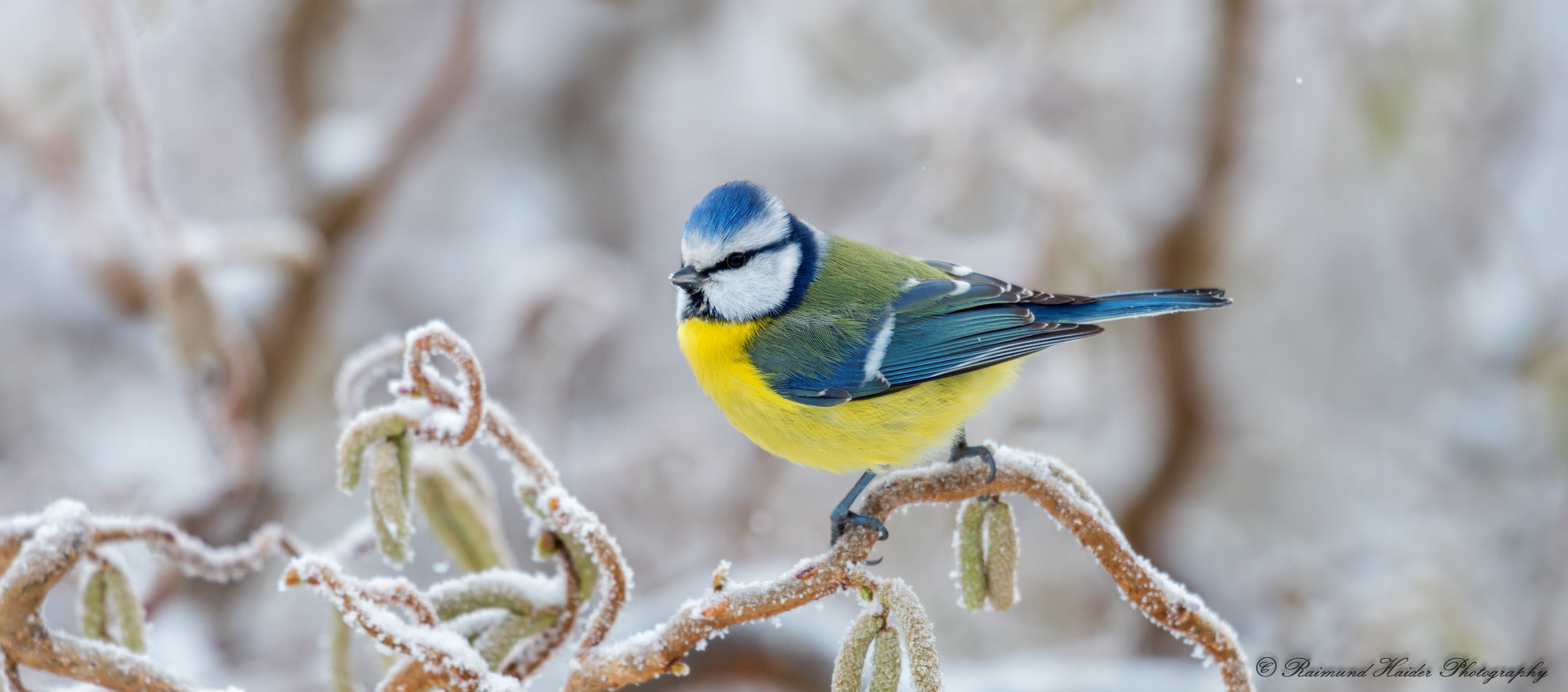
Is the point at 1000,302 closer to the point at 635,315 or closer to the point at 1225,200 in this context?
the point at 1225,200

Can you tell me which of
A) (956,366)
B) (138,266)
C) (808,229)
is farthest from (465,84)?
(956,366)

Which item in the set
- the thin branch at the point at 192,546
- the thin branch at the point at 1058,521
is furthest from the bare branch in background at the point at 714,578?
the thin branch at the point at 192,546

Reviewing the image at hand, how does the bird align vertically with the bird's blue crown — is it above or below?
below

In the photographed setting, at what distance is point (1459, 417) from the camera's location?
3.93 metres

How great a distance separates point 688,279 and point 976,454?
0.66 m

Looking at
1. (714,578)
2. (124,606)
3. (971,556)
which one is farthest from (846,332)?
(124,606)

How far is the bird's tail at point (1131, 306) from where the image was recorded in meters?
1.72

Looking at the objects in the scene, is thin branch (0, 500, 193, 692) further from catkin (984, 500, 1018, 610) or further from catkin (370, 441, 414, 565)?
catkin (984, 500, 1018, 610)

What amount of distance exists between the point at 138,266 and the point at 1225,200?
2.92 meters

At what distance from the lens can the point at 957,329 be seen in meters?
1.92

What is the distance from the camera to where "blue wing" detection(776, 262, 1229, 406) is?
5.82 ft
